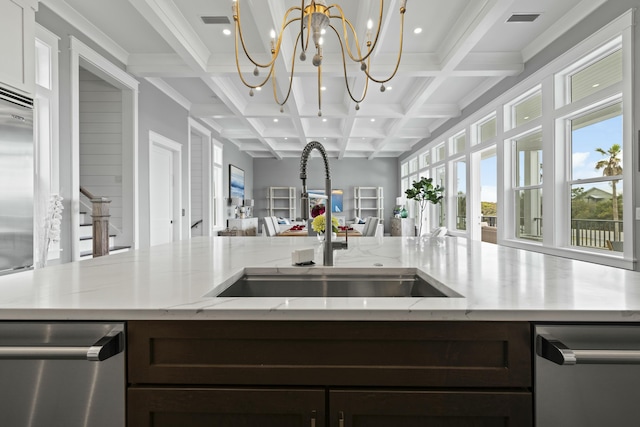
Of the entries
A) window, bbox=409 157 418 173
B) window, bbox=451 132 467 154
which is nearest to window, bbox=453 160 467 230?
window, bbox=451 132 467 154

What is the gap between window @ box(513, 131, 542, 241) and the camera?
4.43 m

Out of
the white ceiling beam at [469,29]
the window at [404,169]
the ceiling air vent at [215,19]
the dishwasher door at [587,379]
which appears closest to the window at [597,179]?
the white ceiling beam at [469,29]

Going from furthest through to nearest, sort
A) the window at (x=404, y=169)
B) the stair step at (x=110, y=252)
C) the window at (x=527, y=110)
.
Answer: the window at (x=404, y=169) < the window at (x=527, y=110) < the stair step at (x=110, y=252)

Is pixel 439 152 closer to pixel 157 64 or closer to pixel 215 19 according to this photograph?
pixel 215 19

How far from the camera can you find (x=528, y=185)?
4.66m

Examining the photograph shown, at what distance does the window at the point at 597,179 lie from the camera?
3.26m

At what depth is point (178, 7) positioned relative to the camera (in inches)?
130

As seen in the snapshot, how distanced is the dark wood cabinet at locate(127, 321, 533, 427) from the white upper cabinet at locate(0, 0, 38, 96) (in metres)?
2.61

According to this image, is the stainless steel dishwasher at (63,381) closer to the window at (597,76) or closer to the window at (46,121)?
the window at (46,121)

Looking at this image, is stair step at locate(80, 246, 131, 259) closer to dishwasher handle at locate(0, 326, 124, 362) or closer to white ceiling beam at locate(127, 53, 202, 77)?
white ceiling beam at locate(127, 53, 202, 77)

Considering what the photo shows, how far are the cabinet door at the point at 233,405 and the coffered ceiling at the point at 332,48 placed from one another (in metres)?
3.14

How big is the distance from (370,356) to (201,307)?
0.40 meters

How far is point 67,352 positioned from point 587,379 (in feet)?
3.62

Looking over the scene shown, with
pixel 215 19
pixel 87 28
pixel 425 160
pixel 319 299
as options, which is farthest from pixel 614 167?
pixel 425 160
